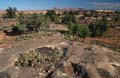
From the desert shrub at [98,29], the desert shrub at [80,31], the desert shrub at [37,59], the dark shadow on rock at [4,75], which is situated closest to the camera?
the dark shadow on rock at [4,75]

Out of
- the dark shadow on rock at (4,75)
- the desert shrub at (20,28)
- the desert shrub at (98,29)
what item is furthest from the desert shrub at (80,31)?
the dark shadow on rock at (4,75)

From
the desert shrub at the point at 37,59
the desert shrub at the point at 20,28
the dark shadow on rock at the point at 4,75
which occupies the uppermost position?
the desert shrub at the point at 37,59

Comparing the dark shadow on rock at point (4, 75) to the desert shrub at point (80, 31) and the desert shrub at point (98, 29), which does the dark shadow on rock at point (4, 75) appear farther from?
the desert shrub at point (98, 29)

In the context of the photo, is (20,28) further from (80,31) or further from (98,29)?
(98,29)

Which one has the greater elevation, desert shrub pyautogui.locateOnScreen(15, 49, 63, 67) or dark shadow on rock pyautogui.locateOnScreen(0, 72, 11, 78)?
desert shrub pyautogui.locateOnScreen(15, 49, 63, 67)

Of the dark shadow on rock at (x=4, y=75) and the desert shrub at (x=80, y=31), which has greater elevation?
the dark shadow on rock at (x=4, y=75)

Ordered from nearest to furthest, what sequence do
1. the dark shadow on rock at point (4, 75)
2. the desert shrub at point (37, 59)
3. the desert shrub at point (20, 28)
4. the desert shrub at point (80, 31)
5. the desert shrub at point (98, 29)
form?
the dark shadow on rock at point (4, 75), the desert shrub at point (37, 59), the desert shrub at point (80, 31), the desert shrub at point (98, 29), the desert shrub at point (20, 28)

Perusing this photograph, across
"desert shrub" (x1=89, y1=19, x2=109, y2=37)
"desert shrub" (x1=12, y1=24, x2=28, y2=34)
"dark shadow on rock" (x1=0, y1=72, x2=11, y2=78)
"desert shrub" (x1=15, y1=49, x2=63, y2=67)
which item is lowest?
"desert shrub" (x1=89, y1=19, x2=109, y2=37)

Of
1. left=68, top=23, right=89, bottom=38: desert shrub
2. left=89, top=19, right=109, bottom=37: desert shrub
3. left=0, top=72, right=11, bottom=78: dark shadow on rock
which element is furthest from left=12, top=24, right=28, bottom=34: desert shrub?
left=0, top=72, right=11, bottom=78: dark shadow on rock

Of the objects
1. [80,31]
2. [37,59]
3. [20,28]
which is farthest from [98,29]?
[37,59]

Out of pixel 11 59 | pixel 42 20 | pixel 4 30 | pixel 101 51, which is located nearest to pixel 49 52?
pixel 11 59

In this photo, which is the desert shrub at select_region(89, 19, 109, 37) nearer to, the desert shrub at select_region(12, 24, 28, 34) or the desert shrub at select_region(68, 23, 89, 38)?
the desert shrub at select_region(68, 23, 89, 38)

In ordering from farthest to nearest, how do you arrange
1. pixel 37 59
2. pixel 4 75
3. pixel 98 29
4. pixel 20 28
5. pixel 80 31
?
pixel 98 29
pixel 20 28
pixel 80 31
pixel 37 59
pixel 4 75

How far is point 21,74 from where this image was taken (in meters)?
15.9
